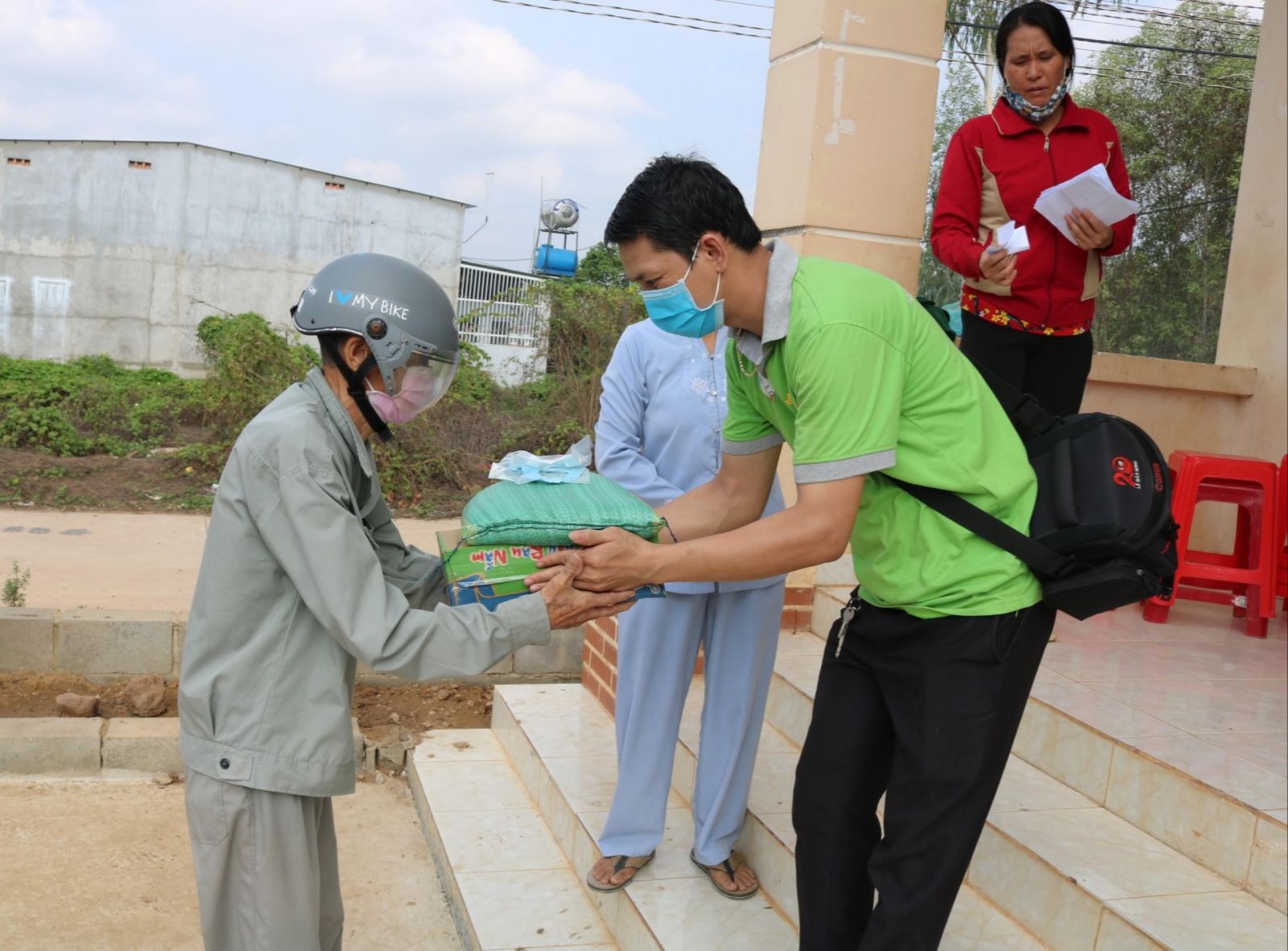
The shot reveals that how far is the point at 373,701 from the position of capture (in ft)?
20.1

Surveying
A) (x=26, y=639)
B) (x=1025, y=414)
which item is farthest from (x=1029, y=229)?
(x=26, y=639)

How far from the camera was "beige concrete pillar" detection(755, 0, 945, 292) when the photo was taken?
4949 millimetres

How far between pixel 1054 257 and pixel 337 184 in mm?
23445

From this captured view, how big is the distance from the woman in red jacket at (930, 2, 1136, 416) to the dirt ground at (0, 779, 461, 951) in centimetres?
282

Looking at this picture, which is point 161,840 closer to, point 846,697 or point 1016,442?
point 846,697

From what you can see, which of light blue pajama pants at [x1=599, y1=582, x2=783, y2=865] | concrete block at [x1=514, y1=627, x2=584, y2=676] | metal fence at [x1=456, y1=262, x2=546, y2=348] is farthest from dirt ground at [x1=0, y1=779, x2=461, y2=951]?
metal fence at [x1=456, y1=262, x2=546, y2=348]

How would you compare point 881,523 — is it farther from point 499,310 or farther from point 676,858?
point 499,310

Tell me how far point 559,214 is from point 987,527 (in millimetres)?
21108

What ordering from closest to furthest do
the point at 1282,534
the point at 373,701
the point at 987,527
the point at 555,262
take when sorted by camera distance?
the point at 987,527
the point at 1282,534
the point at 373,701
the point at 555,262

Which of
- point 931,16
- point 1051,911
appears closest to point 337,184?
point 931,16

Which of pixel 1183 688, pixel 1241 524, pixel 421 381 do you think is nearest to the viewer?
pixel 421 381

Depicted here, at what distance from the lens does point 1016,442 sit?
251 cm

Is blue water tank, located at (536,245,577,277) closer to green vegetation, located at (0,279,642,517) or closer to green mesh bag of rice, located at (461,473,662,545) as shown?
green vegetation, located at (0,279,642,517)

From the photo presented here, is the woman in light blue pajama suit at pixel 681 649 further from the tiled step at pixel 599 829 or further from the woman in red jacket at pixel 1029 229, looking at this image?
the woman in red jacket at pixel 1029 229
